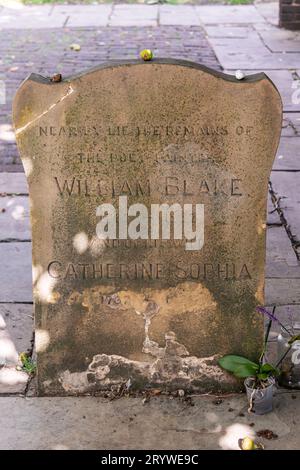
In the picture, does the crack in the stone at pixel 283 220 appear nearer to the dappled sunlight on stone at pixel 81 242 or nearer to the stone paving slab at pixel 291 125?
the stone paving slab at pixel 291 125

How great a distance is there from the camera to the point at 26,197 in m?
5.85

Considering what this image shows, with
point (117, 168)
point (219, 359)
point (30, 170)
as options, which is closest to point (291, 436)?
point (219, 359)

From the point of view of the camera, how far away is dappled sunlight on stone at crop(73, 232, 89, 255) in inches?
137

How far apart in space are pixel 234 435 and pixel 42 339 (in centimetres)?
92

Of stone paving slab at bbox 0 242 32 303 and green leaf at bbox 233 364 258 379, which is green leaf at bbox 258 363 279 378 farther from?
stone paving slab at bbox 0 242 32 303

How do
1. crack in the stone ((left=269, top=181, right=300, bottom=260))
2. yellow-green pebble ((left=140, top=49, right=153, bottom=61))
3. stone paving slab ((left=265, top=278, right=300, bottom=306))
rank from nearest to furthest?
1. yellow-green pebble ((left=140, top=49, right=153, bottom=61))
2. stone paving slab ((left=265, top=278, right=300, bottom=306))
3. crack in the stone ((left=269, top=181, right=300, bottom=260))

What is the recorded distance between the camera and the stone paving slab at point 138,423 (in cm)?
330

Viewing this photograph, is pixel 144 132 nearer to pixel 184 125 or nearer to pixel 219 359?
pixel 184 125

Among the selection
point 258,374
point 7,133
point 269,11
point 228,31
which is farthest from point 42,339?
point 269,11

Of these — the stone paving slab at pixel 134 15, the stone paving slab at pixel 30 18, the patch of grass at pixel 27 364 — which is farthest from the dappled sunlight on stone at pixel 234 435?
the stone paving slab at pixel 30 18

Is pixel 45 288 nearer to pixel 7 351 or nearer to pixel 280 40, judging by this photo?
pixel 7 351

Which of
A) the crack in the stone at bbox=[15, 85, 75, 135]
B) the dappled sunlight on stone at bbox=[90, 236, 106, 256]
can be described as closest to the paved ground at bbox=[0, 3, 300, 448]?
the dappled sunlight on stone at bbox=[90, 236, 106, 256]

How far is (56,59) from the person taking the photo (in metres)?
9.04

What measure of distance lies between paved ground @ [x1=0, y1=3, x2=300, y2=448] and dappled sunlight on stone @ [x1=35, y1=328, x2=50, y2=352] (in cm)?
22
